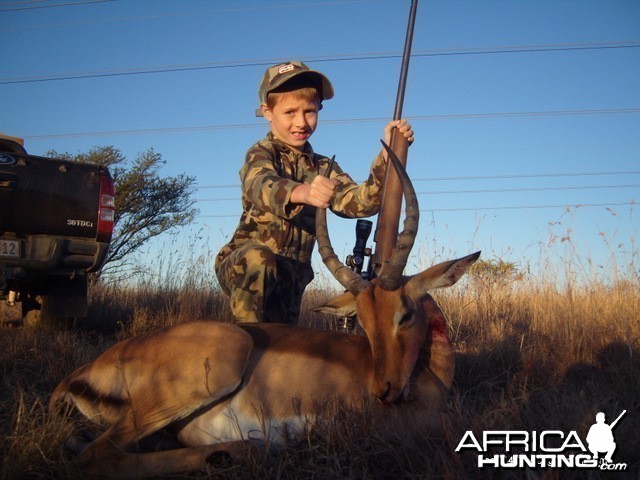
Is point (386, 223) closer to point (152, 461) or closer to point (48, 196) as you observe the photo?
point (152, 461)

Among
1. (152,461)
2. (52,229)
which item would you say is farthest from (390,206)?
(52,229)

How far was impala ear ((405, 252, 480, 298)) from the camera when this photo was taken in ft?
12.5

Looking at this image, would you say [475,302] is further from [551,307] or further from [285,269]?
[285,269]

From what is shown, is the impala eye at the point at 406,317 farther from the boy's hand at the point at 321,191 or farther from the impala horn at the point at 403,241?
the boy's hand at the point at 321,191

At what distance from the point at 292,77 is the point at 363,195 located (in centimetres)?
122

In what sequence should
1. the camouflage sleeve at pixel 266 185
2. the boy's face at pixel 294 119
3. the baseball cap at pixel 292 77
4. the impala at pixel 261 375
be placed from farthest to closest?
the boy's face at pixel 294 119 → the baseball cap at pixel 292 77 → the camouflage sleeve at pixel 266 185 → the impala at pixel 261 375

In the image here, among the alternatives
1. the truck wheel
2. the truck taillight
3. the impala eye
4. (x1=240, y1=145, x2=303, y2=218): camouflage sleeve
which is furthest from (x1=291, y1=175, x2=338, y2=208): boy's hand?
the truck wheel

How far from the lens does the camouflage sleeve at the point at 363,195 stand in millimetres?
4949

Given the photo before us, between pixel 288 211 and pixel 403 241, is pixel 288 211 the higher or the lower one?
the higher one

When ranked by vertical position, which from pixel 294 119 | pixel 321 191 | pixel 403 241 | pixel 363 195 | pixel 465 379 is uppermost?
pixel 294 119

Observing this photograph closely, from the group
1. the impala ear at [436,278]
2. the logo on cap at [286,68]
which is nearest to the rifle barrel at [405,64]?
the logo on cap at [286,68]

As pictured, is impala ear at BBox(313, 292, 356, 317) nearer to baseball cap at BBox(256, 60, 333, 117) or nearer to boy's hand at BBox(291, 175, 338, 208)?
boy's hand at BBox(291, 175, 338, 208)

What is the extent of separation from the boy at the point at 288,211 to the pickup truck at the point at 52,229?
217 centimetres

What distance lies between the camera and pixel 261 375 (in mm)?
3531
